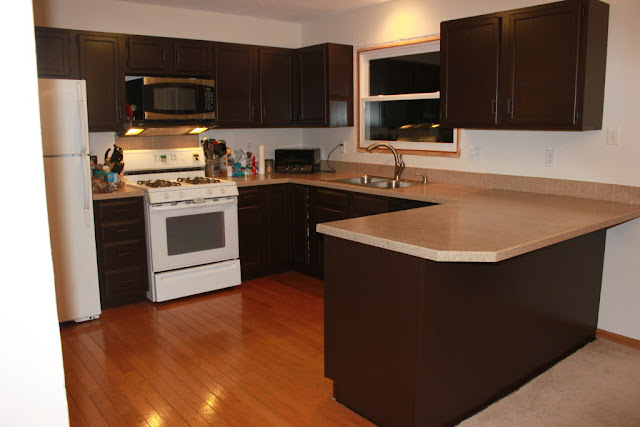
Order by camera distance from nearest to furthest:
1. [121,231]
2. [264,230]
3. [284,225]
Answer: [121,231], [264,230], [284,225]

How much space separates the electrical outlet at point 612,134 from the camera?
131 inches

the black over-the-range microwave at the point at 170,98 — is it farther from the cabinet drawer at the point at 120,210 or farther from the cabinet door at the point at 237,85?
the cabinet drawer at the point at 120,210

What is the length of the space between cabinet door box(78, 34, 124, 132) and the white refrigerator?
0.56 meters

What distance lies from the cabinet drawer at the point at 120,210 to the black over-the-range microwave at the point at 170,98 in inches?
29.1

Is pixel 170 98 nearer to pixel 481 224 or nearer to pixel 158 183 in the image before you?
pixel 158 183

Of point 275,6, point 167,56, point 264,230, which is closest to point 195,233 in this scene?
point 264,230

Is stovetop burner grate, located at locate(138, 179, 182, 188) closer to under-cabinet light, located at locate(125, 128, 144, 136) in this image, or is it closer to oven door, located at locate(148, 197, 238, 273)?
oven door, located at locate(148, 197, 238, 273)

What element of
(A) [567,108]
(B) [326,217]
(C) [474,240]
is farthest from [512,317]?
(B) [326,217]

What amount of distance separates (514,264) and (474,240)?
516 mm

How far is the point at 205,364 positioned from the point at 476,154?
253 centimetres

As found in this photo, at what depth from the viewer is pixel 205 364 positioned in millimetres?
3168

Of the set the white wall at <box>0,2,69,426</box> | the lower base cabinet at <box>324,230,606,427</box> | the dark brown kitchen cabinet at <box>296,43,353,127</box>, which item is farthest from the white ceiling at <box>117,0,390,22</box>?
the white wall at <box>0,2,69,426</box>

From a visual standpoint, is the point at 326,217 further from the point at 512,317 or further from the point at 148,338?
the point at 512,317

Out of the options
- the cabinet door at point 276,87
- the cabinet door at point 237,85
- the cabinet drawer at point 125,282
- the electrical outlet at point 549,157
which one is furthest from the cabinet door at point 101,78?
the electrical outlet at point 549,157
